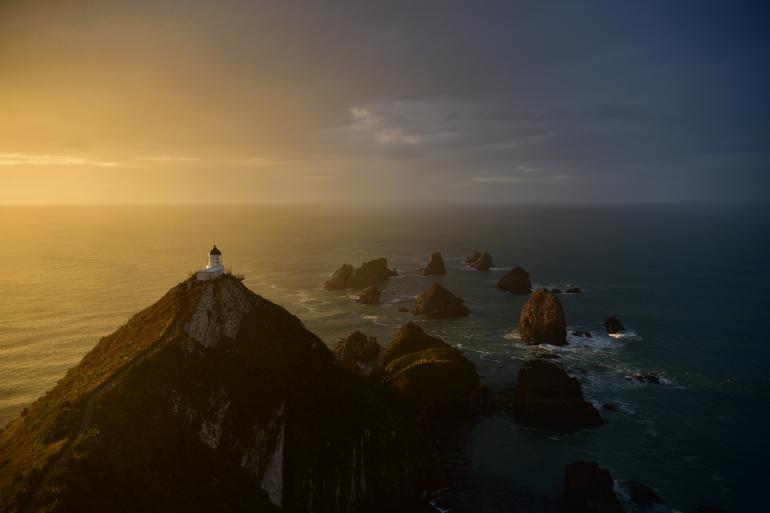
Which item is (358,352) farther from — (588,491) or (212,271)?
(588,491)

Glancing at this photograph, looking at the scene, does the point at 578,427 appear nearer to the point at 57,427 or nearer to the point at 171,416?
the point at 171,416

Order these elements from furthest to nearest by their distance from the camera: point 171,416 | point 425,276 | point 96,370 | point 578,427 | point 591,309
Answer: point 425,276 < point 591,309 < point 578,427 < point 96,370 < point 171,416

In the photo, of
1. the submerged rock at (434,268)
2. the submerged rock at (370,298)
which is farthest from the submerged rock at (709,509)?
the submerged rock at (434,268)

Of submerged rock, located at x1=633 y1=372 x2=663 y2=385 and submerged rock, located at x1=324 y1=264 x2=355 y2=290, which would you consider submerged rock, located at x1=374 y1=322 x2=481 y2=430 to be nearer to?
submerged rock, located at x1=633 y1=372 x2=663 y2=385

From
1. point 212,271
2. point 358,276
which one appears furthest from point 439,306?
point 212,271

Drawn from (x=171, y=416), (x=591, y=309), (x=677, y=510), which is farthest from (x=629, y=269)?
(x=171, y=416)

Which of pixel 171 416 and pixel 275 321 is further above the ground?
pixel 275 321

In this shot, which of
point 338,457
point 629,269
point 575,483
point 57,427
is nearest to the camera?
point 57,427

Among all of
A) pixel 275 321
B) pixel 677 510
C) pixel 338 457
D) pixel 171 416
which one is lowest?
pixel 677 510

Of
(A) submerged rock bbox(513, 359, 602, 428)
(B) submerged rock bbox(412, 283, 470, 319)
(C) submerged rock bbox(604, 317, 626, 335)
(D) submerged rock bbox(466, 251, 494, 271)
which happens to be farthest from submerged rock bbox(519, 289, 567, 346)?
(D) submerged rock bbox(466, 251, 494, 271)
